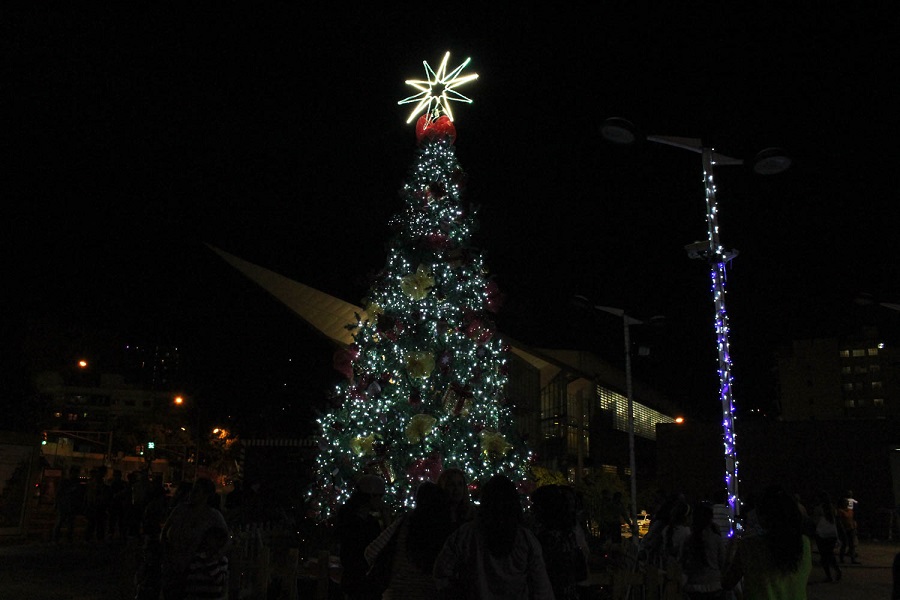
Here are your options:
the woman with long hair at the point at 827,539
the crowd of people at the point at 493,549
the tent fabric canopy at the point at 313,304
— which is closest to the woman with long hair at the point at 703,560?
the crowd of people at the point at 493,549

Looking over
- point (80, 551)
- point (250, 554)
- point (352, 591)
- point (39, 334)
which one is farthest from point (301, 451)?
point (39, 334)

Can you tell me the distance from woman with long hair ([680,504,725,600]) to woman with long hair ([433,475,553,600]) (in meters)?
3.25

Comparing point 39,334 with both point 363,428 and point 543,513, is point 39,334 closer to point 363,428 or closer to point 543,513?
point 363,428

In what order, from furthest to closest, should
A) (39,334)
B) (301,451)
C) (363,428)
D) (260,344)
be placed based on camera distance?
1. (39,334)
2. (260,344)
3. (301,451)
4. (363,428)

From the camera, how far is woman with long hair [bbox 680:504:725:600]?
6.54m

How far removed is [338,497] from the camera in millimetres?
12164

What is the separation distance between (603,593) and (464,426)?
3724 mm

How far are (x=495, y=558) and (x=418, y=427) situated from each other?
7.60 meters

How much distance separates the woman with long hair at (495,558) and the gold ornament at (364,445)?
8071 mm

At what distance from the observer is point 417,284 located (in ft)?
40.0

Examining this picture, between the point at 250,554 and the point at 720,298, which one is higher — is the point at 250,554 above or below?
below

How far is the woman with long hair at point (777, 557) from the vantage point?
4.23 m

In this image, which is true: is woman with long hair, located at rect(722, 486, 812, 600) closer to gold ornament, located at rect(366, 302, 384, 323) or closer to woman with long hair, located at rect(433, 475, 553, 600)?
woman with long hair, located at rect(433, 475, 553, 600)

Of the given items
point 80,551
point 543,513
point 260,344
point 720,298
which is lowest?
point 80,551
